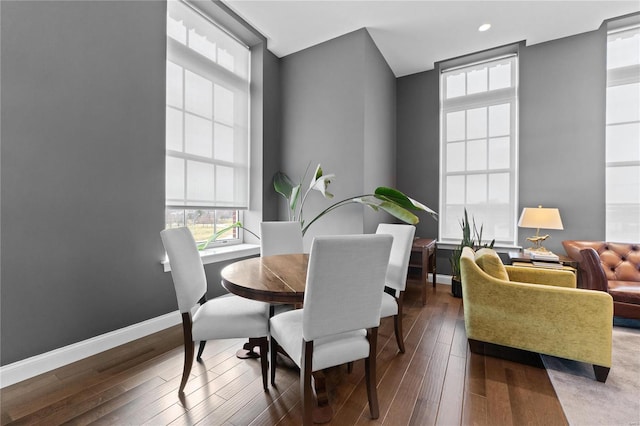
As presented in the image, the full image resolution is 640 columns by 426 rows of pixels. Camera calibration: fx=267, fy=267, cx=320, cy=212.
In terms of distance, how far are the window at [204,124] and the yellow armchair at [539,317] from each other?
2.82 meters

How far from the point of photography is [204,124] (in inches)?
125

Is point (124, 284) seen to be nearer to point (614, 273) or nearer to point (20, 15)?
point (20, 15)

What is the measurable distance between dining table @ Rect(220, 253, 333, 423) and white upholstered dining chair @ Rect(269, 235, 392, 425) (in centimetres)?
18

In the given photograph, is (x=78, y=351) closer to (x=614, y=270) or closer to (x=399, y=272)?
(x=399, y=272)

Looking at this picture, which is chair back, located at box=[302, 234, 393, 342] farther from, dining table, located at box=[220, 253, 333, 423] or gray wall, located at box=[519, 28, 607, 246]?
gray wall, located at box=[519, 28, 607, 246]

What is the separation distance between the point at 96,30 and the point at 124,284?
2.07 meters

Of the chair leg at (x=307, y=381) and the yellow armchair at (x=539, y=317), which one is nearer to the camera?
the chair leg at (x=307, y=381)

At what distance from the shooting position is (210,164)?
10.6 ft

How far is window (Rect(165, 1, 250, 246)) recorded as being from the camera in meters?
2.84

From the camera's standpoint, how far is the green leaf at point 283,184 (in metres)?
3.71

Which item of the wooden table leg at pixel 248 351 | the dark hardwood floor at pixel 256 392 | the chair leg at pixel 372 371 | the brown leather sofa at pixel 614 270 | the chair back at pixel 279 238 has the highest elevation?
the chair back at pixel 279 238

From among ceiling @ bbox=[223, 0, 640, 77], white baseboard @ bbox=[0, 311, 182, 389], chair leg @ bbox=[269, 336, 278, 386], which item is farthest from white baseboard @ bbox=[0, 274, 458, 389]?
ceiling @ bbox=[223, 0, 640, 77]

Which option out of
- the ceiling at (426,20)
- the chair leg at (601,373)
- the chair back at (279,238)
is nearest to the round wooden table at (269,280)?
the chair back at (279,238)

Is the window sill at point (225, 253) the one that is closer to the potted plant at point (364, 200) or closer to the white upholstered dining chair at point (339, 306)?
the potted plant at point (364, 200)
